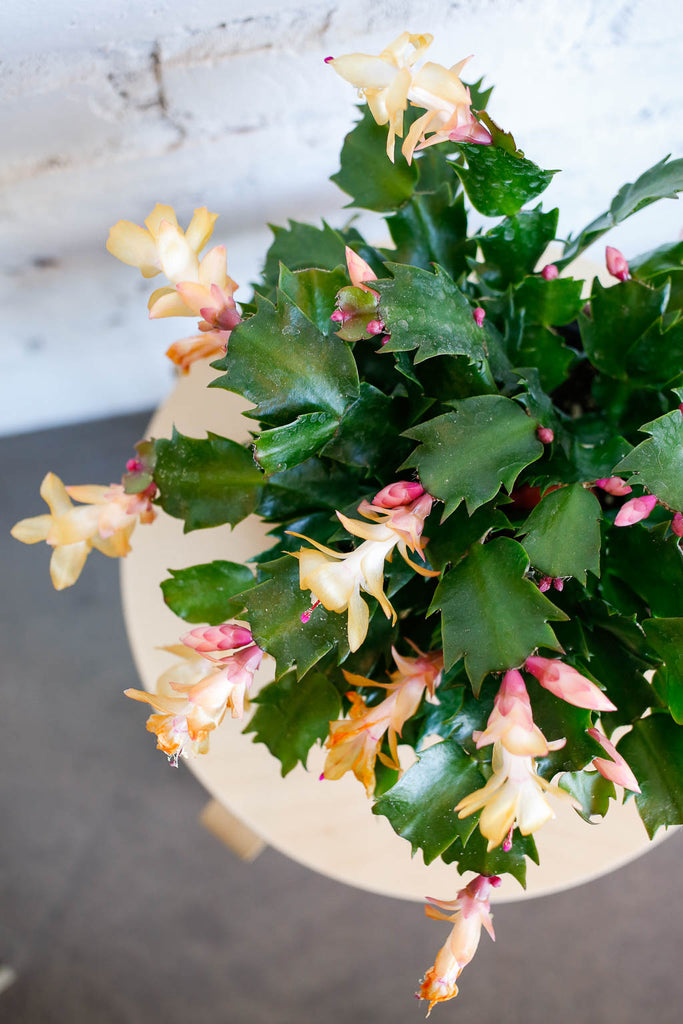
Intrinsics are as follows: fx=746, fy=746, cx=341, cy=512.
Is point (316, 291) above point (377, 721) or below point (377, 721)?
above

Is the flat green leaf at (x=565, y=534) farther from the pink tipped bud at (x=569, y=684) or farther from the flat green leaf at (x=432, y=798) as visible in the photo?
the flat green leaf at (x=432, y=798)

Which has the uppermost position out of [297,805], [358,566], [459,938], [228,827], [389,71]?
[389,71]

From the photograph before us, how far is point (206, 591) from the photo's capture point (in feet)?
1.73

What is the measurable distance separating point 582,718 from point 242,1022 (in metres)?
1.09

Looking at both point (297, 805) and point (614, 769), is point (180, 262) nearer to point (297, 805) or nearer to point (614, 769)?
point (614, 769)

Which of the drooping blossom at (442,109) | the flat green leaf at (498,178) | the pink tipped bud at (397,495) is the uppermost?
the drooping blossom at (442,109)

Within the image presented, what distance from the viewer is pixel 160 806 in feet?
4.19

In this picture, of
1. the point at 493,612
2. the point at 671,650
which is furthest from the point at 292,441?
the point at 671,650

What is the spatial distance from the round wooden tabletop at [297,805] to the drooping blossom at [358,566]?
359mm

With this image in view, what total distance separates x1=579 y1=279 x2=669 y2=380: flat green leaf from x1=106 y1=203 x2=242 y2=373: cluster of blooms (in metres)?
0.26

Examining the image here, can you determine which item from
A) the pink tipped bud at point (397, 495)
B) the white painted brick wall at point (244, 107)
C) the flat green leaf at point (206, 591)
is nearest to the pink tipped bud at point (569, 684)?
the pink tipped bud at point (397, 495)

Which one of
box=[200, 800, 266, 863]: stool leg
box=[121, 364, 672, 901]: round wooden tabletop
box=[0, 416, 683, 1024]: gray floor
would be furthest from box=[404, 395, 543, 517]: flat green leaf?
box=[0, 416, 683, 1024]: gray floor

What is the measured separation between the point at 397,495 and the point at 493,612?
0.08 meters

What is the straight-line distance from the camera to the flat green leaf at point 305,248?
0.58 metres
